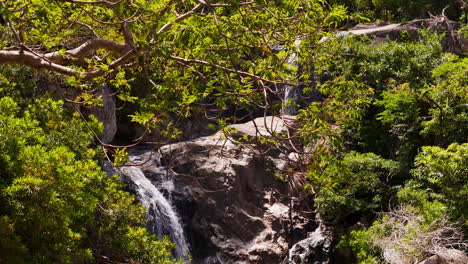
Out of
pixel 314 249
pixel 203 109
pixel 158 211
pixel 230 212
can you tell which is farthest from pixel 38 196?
pixel 314 249

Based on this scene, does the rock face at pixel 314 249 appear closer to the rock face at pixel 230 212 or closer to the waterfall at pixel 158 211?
the rock face at pixel 230 212

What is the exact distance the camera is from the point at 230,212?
1277 centimetres

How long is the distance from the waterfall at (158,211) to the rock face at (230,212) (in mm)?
209

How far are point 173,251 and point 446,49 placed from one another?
12.1m

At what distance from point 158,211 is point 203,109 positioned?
279 inches

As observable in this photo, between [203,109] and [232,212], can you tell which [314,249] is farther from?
[203,109]

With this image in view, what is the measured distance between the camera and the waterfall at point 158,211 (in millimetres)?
11555

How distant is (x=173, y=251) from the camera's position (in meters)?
11.5

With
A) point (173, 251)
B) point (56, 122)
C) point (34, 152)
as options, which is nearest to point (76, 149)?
point (56, 122)

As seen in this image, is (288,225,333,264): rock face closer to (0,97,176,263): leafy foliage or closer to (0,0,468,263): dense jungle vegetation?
(0,0,468,263): dense jungle vegetation

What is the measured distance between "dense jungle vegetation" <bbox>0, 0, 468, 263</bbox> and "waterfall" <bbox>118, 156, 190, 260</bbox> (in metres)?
2.82

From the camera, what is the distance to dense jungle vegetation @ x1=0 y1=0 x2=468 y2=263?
4.97 metres

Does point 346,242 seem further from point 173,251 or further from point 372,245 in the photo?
point 173,251

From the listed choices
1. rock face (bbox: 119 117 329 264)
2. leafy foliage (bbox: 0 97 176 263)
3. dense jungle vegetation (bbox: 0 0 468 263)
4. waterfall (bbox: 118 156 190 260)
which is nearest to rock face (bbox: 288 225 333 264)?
rock face (bbox: 119 117 329 264)
